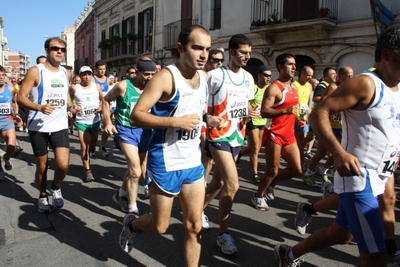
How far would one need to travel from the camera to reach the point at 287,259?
3047 millimetres

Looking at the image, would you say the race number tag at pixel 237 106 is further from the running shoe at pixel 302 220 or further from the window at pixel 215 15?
the window at pixel 215 15

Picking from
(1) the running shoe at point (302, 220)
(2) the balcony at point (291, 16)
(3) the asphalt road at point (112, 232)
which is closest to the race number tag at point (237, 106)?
(1) the running shoe at point (302, 220)

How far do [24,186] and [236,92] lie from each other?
400 centimetres

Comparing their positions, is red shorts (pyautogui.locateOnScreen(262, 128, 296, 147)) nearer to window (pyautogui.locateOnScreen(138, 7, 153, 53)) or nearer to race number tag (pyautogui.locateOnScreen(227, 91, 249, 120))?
race number tag (pyautogui.locateOnScreen(227, 91, 249, 120))

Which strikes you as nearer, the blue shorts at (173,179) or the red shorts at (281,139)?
the blue shorts at (173,179)

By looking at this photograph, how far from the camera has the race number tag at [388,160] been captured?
2.45m

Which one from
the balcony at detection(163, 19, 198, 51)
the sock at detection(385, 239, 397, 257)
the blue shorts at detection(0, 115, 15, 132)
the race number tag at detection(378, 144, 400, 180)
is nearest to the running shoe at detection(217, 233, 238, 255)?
the sock at detection(385, 239, 397, 257)

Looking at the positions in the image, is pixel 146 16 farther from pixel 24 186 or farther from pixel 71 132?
pixel 24 186

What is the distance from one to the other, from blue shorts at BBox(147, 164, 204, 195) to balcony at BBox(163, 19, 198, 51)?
19.2 meters

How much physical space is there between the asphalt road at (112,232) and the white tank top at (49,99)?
108 cm

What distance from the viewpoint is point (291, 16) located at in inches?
605

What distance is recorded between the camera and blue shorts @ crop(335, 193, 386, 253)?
2.32 m

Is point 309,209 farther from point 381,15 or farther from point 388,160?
point 381,15

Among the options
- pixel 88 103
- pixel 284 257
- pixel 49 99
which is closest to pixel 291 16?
pixel 88 103
